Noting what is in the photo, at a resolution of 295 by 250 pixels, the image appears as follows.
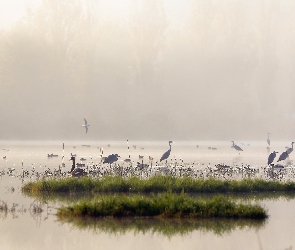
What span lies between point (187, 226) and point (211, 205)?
1.69m

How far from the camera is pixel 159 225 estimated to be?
18.3 meters

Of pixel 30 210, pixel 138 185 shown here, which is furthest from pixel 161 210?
pixel 138 185

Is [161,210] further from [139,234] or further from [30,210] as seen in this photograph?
[30,210]

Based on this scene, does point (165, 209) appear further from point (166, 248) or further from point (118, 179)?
point (118, 179)

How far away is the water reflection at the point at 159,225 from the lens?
17.7m

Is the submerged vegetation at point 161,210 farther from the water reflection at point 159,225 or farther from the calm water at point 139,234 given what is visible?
the calm water at point 139,234

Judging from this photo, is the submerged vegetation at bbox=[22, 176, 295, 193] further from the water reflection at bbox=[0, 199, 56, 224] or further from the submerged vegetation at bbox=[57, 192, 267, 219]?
the submerged vegetation at bbox=[57, 192, 267, 219]

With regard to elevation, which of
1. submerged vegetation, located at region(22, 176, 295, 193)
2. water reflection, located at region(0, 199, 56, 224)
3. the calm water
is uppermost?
submerged vegetation, located at region(22, 176, 295, 193)

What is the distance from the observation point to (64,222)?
1873 cm

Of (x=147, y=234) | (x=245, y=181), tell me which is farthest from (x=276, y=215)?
(x=245, y=181)

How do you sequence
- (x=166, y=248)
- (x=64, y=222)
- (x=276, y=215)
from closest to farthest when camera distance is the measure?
(x=166, y=248) → (x=64, y=222) → (x=276, y=215)

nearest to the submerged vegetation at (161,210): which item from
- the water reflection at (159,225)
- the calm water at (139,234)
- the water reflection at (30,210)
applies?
the water reflection at (159,225)

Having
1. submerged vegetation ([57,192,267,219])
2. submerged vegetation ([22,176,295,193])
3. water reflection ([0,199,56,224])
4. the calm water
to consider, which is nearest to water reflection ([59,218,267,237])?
the calm water

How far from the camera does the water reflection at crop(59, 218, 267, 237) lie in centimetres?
1769
